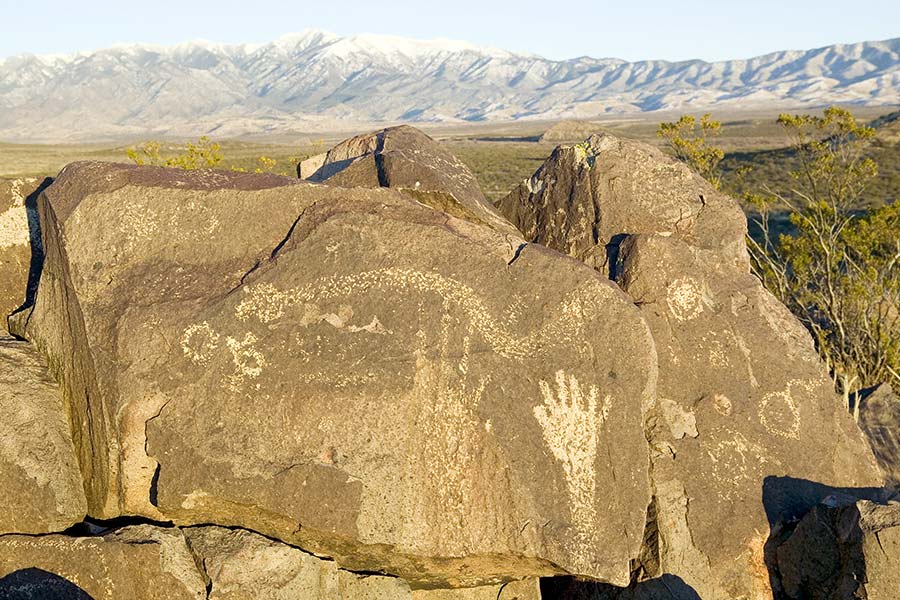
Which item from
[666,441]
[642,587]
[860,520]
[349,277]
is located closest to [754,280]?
[666,441]

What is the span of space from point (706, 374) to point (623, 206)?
6.69ft

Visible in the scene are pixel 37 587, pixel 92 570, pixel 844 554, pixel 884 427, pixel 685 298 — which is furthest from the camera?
pixel 884 427

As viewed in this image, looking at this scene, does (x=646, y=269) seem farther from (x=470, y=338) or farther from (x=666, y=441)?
(x=470, y=338)

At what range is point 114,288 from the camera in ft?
20.7

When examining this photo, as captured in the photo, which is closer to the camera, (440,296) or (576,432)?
(576,432)

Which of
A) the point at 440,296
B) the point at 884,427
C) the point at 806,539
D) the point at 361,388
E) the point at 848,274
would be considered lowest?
the point at 884,427

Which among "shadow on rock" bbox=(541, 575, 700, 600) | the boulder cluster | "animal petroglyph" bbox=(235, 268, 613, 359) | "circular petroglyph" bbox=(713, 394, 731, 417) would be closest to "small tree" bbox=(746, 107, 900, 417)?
"circular petroglyph" bbox=(713, 394, 731, 417)

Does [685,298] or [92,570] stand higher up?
[685,298]

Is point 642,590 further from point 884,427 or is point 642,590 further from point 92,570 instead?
point 884,427

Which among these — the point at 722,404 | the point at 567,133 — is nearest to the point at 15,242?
the point at 722,404

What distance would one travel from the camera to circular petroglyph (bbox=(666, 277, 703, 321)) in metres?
7.43

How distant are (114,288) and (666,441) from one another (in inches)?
182

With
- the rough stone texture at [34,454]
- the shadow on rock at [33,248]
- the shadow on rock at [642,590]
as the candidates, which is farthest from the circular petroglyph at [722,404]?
the shadow on rock at [33,248]

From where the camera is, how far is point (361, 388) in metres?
5.95
